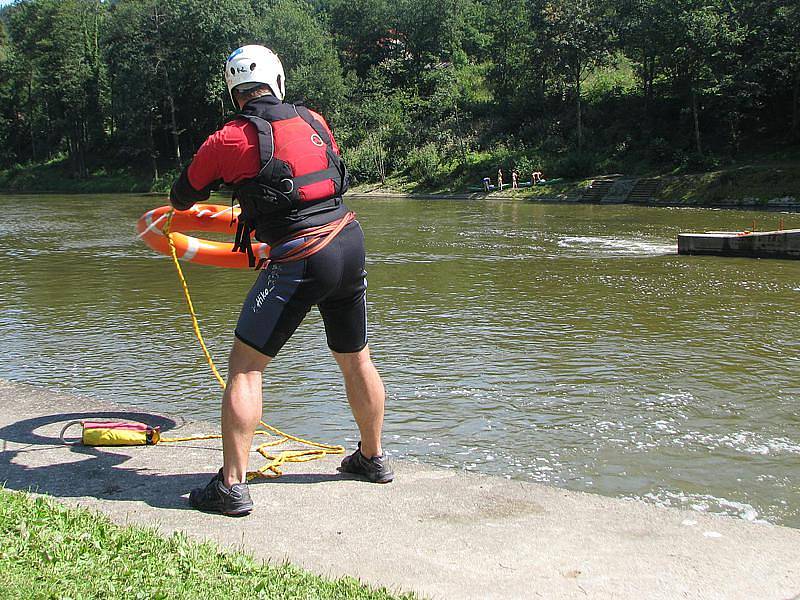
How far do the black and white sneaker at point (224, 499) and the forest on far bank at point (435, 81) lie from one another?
3705 centimetres

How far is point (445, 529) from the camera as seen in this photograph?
4.10m

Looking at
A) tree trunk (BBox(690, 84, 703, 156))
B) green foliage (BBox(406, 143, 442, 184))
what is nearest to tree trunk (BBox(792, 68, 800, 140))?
tree trunk (BBox(690, 84, 703, 156))

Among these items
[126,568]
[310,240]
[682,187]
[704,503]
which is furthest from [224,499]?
[682,187]

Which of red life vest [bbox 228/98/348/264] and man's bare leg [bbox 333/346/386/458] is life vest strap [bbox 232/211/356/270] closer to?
red life vest [bbox 228/98/348/264]

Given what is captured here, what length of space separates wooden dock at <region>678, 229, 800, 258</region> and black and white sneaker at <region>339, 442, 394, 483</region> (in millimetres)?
14698

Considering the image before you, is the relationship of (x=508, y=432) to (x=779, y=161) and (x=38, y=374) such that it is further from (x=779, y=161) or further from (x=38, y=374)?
(x=779, y=161)

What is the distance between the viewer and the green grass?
3176 mm

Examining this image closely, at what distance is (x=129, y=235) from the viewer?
25.8m

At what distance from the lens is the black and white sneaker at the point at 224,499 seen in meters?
4.25

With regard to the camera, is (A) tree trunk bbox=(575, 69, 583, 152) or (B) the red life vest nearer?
(B) the red life vest

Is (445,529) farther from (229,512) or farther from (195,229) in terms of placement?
(195,229)

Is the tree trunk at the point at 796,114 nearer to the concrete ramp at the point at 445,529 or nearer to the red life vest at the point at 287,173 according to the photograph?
the concrete ramp at the point at 445,529

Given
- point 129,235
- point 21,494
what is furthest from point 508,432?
point 129,235

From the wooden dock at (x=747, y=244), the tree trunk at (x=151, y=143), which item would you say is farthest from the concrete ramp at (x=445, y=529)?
the tree trunk at (x=151, y=143)
